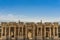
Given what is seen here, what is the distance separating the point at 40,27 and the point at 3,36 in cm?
961

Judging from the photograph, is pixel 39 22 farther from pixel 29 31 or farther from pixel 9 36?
pixel 9 36

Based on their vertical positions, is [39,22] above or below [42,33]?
above

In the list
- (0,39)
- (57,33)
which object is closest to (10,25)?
(0,39)

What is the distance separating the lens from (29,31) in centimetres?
4084

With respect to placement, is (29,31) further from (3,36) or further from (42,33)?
(3,36)

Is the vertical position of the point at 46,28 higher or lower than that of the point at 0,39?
higher

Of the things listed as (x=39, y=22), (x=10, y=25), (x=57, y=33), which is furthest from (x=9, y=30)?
(x=57, y=33)

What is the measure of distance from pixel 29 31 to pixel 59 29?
7946mm

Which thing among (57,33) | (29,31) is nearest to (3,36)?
(29,31)

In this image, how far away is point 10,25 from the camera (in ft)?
130

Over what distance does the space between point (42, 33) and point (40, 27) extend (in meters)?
1.63

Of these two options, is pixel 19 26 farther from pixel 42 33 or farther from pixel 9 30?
pixel 42 33

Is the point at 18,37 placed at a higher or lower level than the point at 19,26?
lower

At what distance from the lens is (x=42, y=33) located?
132 feet
